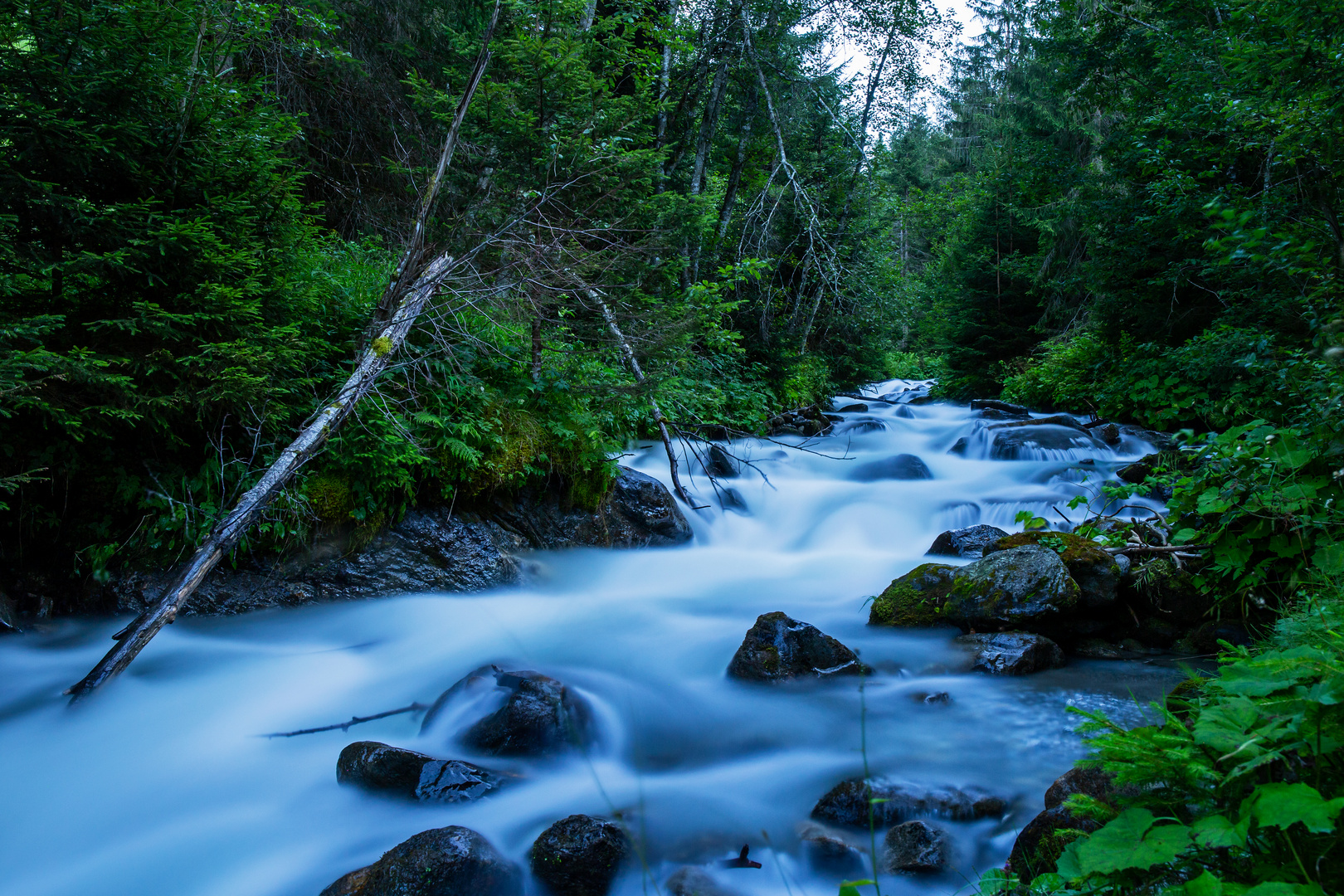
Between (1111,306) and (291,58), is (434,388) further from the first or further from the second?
(1111,306)

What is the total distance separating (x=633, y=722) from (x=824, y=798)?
1390 mm

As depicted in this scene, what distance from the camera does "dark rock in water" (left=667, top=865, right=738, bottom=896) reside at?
2660 millimetres

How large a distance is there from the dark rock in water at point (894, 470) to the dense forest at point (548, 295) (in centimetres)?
176

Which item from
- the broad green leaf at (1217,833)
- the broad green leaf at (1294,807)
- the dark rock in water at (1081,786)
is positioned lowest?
the dark rock in water at (1081,786)

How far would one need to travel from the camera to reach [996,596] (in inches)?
186

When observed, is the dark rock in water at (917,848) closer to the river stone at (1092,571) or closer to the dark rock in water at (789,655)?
the dark rock in water at (789,655)

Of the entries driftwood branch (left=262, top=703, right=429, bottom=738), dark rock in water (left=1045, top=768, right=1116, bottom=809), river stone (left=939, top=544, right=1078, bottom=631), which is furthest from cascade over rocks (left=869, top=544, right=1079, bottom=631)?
driftwood branch (left=262, top=703, right=429, bottom=738)

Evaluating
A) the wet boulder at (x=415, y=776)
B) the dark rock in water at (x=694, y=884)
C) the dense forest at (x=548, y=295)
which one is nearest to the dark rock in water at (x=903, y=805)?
the dark rock in water at (x=694, y=884)

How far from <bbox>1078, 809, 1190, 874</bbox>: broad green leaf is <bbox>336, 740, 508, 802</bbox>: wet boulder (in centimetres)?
266

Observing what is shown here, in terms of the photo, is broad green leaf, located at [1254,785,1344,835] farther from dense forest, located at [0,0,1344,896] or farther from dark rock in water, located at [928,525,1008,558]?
dark rock in water, located at [928,525,1008,558]

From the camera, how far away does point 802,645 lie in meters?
4.50

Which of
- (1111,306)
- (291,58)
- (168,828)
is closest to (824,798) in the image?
(168,828)

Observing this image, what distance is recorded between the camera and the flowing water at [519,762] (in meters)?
2.94

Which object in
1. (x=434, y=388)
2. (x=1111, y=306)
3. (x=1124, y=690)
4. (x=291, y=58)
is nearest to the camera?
(x=1124, y=690)
